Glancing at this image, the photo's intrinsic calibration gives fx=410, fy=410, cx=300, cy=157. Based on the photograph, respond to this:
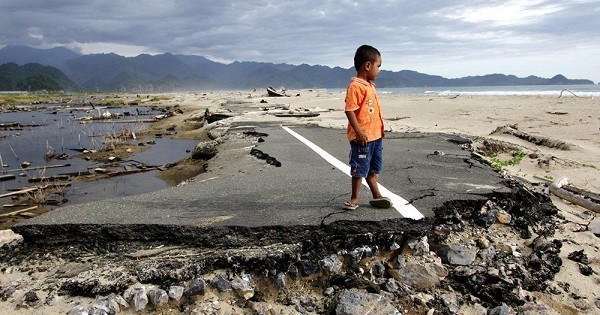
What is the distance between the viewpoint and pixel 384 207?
4230 mm

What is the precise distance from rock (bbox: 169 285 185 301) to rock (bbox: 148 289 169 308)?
0.04 metres

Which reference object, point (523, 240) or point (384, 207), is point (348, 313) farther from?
point (523, 240)

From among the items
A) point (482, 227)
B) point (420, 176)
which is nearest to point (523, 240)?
point (482, 227)

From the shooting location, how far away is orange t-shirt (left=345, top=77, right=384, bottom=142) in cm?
406

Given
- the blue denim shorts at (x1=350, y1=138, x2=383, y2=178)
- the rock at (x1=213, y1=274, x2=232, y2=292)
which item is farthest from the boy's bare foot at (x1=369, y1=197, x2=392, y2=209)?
A: the rock at (x1=213, y1=274, x2=232, y2=292)

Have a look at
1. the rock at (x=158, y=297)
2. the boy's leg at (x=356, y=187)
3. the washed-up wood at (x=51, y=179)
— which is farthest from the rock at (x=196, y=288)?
the washed-up wood at (x=51, y=179)

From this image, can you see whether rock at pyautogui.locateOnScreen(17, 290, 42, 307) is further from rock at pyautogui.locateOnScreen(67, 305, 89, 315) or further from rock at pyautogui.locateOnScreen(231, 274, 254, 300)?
rock at pyautogui.locateOnScreen(231, 274, 254, 300)

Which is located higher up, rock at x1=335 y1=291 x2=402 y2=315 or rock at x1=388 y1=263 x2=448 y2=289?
rock at x1=388 y1=263 x2=448 y2=289

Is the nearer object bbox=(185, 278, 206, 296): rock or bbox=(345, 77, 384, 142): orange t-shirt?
bbox=(185, 278, 206, 296): rock

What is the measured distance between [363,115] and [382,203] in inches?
36.2

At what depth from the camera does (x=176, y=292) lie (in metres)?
3.17

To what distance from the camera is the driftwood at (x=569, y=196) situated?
510 cm

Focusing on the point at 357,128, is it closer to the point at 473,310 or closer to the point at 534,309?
the point at 473,310

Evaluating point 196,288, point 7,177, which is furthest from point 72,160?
point 196,288
